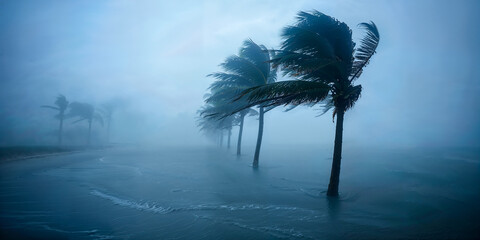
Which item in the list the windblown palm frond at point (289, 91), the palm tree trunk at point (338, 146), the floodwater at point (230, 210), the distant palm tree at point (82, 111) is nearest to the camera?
the floodwater at point (230, 210)

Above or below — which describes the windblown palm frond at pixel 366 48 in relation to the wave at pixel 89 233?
above

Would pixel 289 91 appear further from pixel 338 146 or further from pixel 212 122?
pixel 212 122

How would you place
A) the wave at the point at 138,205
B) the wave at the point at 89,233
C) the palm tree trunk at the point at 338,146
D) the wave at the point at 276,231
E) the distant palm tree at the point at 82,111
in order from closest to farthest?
the wave at the point at 89,233, the wave at the point at 276,231, the wave at the point at 138,205, the palm tree trunk at the point at 338,146, the distant palm tree at the point at 82,111

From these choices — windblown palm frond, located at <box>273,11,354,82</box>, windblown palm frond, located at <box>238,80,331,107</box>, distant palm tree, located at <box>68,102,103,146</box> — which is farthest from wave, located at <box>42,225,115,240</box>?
distant palm tree, located at <box>68,102,103,146</box>

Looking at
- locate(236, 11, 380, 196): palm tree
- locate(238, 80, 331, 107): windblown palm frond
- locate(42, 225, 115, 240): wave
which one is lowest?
locate(42, 225, 115, 240): wave

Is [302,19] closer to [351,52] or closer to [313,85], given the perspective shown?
[351,52]

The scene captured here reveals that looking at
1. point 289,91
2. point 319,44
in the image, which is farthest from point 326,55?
point 289,91

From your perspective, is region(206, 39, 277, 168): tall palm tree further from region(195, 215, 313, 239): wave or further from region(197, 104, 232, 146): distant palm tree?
region(195, 215, 313, 239): wave

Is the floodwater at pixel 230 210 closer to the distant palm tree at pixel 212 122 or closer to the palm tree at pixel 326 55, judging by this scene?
the palm tree at pixel 326 55

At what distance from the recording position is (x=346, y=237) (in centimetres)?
452

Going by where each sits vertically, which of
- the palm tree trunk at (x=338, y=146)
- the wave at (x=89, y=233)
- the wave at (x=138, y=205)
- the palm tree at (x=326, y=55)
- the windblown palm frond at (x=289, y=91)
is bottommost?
the wave at (x=138, y=205)

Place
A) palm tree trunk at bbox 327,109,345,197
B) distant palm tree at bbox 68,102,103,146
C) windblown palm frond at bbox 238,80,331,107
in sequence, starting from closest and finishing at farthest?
windblown palm frond at bbox 238,80,331,107
palm tree trunk at bbox 327,109,345,197
distant palm tree at bbox 68,102,103,146

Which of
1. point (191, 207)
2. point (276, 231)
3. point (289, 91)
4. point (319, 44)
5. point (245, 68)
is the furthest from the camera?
point (245, 68)

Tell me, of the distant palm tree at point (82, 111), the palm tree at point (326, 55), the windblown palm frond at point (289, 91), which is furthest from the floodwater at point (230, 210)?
the distant palm tree at point (82, 111)
